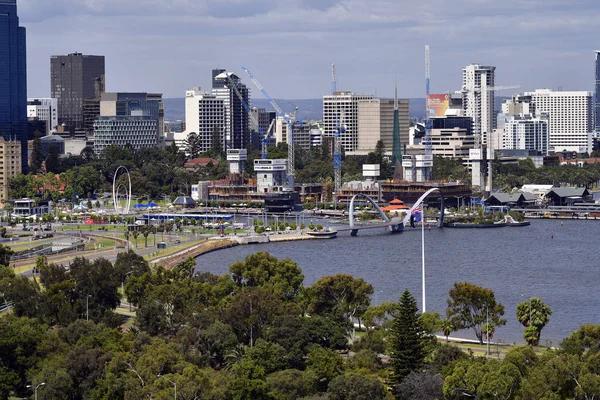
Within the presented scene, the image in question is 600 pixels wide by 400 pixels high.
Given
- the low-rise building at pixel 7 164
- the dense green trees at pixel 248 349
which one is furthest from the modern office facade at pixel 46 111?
the dense green trees at pixel 248 349

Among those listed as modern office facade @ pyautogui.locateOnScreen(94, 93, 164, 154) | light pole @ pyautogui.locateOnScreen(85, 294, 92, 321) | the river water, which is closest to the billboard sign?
modern office facade @ pyautogui.locateOnScreen(94, 93, 164, 154)

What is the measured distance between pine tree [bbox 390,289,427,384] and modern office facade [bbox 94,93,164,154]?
300 feet

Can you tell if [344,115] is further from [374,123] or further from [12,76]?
[12,76]

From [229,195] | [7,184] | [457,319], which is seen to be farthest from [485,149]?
[457,319]

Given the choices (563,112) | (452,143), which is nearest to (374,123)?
(452,143)

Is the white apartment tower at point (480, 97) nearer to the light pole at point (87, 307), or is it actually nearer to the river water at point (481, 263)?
the river water at point (481, 263)

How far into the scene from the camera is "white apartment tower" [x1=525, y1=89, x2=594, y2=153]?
170250 mm

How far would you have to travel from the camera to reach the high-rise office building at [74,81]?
520 ft

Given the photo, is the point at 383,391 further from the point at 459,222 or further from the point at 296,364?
the point at 459,222

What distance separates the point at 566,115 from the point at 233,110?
5589 centimetres

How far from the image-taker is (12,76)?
373ft

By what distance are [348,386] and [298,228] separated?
50547mm

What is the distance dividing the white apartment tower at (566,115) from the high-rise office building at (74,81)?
58533 mm

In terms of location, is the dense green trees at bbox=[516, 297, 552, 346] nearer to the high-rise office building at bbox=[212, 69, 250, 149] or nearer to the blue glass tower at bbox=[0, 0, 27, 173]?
the blue glass tower at bbox=[0, 0, 27, 173]
